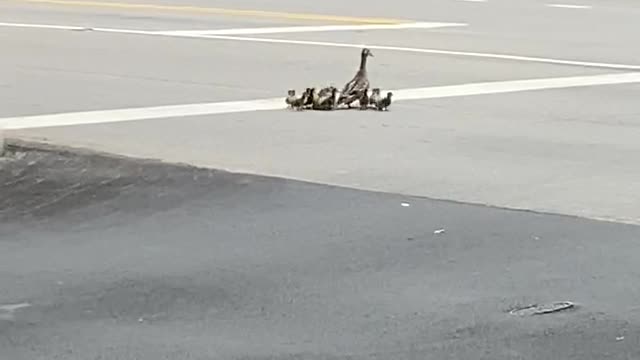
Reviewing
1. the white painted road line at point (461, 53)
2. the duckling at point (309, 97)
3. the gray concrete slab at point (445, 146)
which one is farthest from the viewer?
the white painted road line at point (461, 53)

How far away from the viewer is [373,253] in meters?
7.31

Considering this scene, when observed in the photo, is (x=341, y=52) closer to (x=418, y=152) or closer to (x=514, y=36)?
(x=514, y=36)

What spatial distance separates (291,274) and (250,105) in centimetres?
626

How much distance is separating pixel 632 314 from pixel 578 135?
5.32 metres

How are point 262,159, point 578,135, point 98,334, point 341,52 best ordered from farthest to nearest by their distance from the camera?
point 341,52
point 578,135
point 262,159
point 98,334

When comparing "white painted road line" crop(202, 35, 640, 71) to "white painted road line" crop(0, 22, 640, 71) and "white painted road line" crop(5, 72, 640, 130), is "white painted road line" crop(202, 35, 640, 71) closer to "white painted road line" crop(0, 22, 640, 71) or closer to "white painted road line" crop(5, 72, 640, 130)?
"white painted road line" crop(0, 22, 640, 71)

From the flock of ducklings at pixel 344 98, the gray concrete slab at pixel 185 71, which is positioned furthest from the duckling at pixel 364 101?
the gray concrete slab at pixel 185 71

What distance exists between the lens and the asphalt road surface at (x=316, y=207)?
6.04 metres

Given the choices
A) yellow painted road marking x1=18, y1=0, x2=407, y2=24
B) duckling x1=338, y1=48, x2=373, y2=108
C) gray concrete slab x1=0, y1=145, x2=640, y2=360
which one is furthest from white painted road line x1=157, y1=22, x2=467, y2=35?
gray concrete slab x1=0, y1=145, x2=640, y2=360

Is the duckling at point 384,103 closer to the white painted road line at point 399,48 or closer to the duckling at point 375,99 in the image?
the duckling at point 375,99

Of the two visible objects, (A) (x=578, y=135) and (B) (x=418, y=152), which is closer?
(B) (x=418, y=152)

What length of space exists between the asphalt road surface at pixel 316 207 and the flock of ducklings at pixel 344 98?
0.48 feet

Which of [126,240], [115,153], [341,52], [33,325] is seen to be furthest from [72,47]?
[33,325]

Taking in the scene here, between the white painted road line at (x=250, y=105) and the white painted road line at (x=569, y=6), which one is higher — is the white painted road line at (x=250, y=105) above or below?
above
